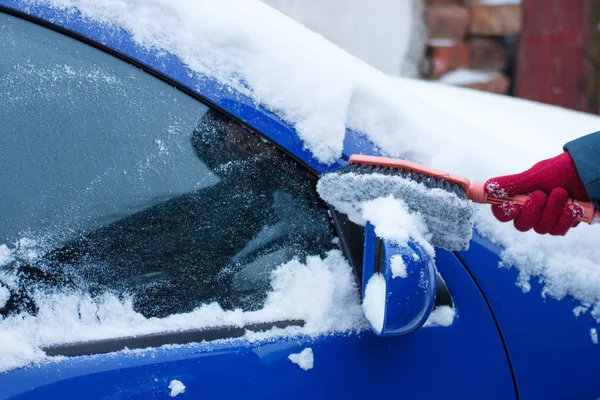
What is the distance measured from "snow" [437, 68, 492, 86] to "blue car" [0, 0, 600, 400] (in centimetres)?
395

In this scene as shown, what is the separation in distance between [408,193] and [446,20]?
427 centimetres

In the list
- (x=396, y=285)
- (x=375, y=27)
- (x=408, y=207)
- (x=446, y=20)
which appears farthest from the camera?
(x=446, y=20)

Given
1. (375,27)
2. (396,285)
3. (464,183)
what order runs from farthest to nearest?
(375,27)
(464,183)
(396,285)

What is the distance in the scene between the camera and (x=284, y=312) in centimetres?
128

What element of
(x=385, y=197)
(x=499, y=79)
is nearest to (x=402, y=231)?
(x=385, y=197)

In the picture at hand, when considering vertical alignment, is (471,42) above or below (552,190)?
below

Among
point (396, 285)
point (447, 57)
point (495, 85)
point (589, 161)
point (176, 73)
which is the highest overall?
point (176, 73)

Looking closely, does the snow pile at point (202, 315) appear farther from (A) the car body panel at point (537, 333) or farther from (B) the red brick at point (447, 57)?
(B) the red brick at point (447, 57)

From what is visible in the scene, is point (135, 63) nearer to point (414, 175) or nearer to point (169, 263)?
point (169, 263)

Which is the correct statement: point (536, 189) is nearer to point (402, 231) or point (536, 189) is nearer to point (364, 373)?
point (402, 231)

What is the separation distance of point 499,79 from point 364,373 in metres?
4.33

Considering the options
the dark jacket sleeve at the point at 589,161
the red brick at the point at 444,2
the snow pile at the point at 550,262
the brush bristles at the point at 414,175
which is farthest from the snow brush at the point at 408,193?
the red brick at the point at 444,2

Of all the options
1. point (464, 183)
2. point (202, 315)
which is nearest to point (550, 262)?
point (464, 183)

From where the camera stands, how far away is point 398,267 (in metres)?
1.11
